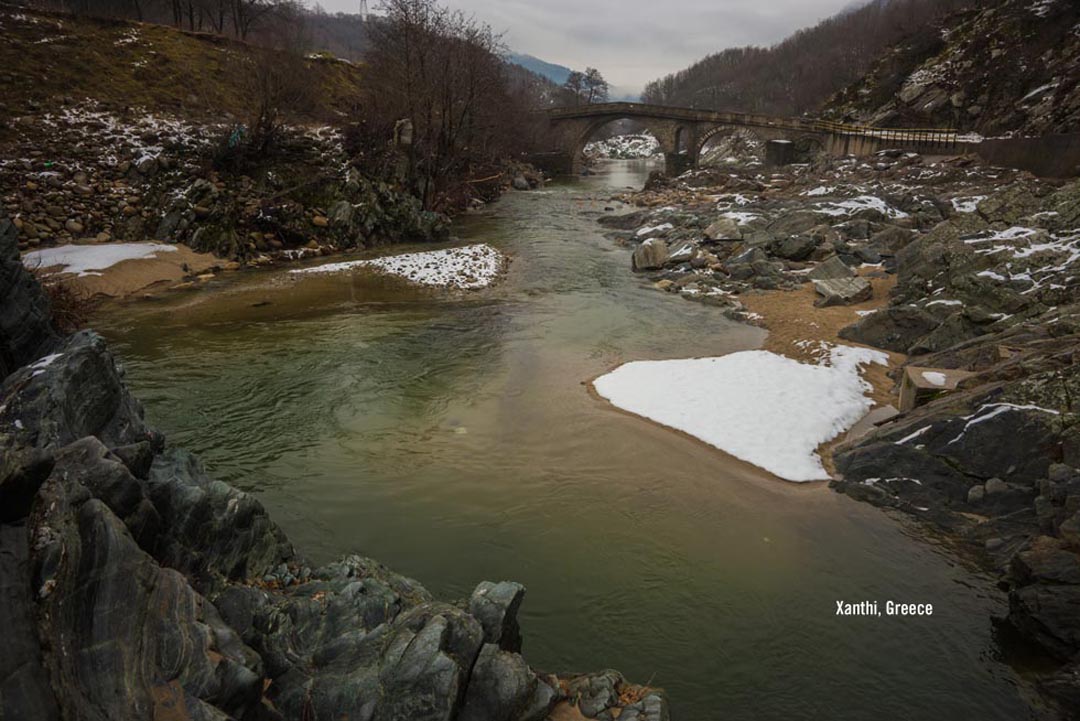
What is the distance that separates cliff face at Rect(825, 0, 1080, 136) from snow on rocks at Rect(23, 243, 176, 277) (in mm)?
47154

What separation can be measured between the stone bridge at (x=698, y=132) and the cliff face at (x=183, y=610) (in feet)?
183

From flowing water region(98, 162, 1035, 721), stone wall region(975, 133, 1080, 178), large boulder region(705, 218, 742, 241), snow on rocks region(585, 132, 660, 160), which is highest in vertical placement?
snow on rocks region(585, 132, 660, 160)

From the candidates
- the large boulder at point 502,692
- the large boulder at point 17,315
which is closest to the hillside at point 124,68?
the large boulder at point 17,315

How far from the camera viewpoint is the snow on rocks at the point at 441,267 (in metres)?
23.5

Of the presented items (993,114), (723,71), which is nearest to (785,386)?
(993,114)

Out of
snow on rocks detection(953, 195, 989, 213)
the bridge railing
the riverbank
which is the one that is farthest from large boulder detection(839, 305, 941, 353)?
the bridge railing

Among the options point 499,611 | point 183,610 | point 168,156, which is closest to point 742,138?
point 168,156

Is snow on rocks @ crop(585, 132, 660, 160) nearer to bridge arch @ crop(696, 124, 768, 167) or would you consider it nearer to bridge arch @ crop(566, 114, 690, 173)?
bridge arch @ crop(696, 124, 768, 167)

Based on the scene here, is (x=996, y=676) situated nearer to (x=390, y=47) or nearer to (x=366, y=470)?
(x=366, y=470)

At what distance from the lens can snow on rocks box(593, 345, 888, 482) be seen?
36.3 feet

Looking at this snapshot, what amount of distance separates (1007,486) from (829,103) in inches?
3297

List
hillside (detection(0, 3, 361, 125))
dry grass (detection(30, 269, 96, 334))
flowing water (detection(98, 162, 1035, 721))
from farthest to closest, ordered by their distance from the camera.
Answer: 1. hillside (detection(0, 3, 361, 125))
2. dry grass (detection(30, 269, 96, 334))
3. flowing water (detection(98, 162, 1035, 721))

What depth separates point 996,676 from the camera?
6.55 metres

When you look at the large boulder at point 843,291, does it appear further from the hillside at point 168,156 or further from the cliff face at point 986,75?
the cliff face at point 986,75
